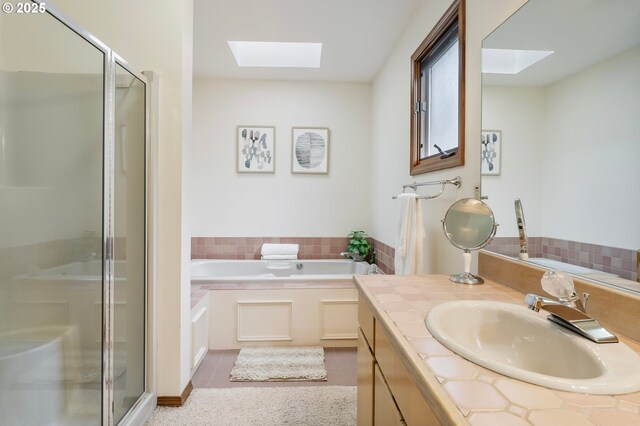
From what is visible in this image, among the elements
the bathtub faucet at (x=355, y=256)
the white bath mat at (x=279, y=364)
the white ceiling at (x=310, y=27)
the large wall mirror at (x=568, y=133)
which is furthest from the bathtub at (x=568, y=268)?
the bathtub faucet at (x=355, y=256)

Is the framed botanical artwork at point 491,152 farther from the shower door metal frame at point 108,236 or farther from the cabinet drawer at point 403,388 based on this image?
the shower door metal frame at point 108,236

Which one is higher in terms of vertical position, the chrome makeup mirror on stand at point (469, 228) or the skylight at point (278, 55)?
the skylight at point (278, 55)

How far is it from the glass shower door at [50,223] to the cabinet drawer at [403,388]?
4.14ft

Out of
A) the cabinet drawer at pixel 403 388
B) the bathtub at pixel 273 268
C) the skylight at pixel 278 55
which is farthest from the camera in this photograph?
the bathtub at pixel 273 268

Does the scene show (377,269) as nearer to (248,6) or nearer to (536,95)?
(536,95)

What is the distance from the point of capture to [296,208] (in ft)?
11.5

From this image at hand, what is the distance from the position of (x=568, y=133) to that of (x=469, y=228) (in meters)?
0.49

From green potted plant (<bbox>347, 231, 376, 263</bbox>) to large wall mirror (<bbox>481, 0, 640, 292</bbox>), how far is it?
1943 millimetres

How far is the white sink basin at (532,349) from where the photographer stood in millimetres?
566

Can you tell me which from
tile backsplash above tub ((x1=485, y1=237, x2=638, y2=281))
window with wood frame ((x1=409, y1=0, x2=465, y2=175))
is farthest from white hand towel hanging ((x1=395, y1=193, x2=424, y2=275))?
tile backsplash above tub ((x1=485, y1=237, x2=638, y2=281))

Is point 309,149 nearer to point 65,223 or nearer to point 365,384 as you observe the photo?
point 65,223

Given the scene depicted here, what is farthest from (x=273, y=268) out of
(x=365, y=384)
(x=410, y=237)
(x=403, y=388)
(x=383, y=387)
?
(x=403, y=388)

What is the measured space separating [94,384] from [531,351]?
172cm

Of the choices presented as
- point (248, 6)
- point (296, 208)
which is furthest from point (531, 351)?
point (296, 208)
